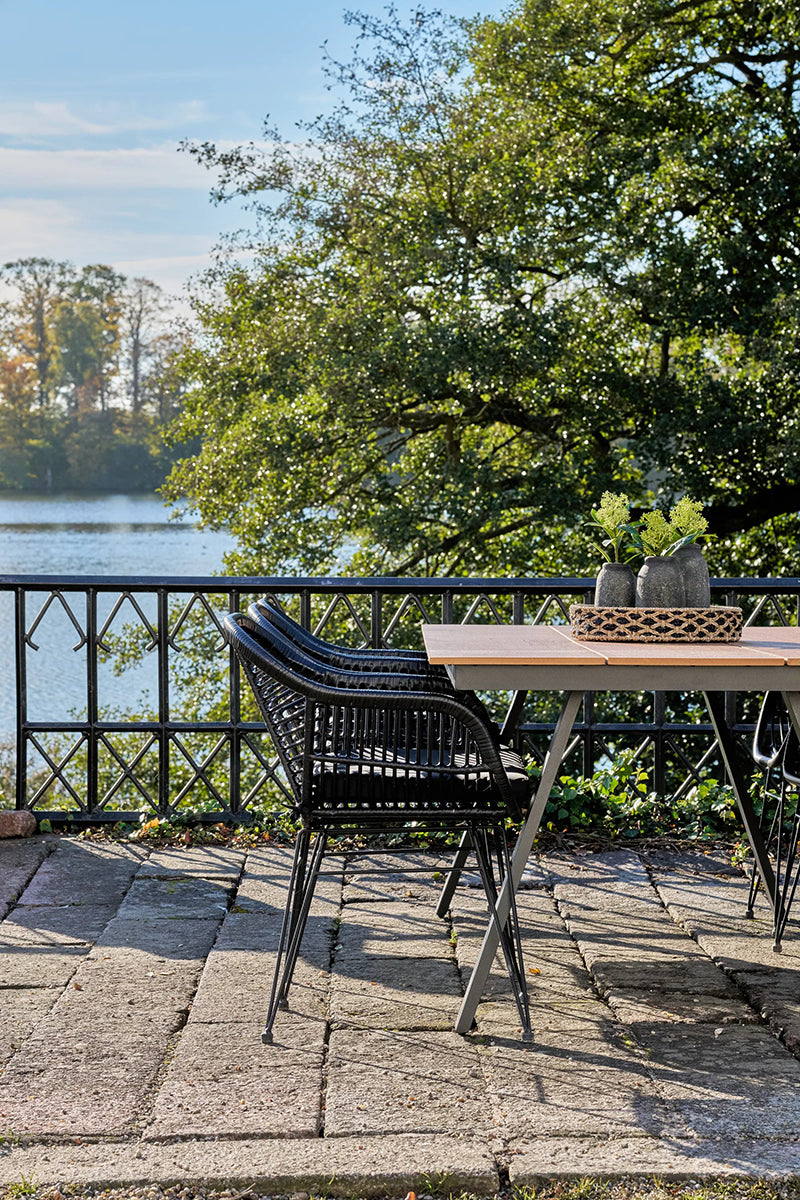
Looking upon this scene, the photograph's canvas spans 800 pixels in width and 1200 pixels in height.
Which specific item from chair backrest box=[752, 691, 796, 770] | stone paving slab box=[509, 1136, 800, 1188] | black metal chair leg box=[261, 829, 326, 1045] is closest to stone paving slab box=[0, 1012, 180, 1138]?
black metal chair leg box=[261, 829, 326, 1045]

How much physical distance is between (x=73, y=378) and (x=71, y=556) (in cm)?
397

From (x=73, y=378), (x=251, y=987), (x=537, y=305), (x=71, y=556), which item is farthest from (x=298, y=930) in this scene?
(x=71, y=556)

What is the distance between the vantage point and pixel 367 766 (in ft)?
8.71

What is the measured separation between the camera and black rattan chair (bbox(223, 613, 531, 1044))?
2482mm

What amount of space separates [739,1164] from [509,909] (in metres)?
0.76

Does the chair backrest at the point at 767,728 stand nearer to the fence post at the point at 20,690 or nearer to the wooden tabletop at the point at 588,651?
the wooden tabletop at the point at 588,651

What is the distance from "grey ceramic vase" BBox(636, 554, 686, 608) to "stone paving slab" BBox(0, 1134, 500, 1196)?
1.37 m

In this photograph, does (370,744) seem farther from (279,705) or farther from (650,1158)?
(650,1158)

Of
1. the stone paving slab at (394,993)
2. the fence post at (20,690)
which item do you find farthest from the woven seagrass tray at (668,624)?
the fence post at (20,690)

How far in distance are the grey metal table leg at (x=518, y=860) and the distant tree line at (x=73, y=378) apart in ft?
52.8

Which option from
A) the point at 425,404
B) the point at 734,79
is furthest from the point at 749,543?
the point at 734,79

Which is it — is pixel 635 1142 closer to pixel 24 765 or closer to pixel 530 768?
pixel 530 768

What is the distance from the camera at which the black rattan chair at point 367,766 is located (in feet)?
8.14

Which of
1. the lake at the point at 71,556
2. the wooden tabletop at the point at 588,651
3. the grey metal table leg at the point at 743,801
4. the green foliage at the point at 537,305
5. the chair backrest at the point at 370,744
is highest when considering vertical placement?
the green foliage at the point at 537,305
